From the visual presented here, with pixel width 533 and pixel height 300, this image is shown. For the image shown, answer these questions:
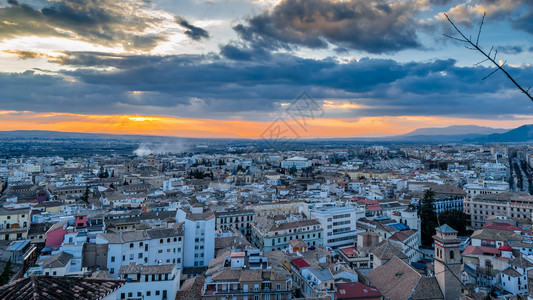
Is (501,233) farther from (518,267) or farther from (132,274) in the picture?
(132,274)

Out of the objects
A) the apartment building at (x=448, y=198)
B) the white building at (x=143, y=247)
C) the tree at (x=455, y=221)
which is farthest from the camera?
the apartment building at (x=448, y=198)

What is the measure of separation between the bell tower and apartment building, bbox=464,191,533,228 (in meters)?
19.5

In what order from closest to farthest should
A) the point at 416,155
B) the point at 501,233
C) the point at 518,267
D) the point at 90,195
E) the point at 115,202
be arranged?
1. the point at 518,267
2. the point at 501,233
3. the point at 115,202
4. the point at 90,195
5. the point at 416,155

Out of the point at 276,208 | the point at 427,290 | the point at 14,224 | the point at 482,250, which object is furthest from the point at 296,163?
the point at 427,290

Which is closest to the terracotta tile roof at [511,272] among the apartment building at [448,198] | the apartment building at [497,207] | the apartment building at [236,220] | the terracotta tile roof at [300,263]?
the terracotta tile roof at [300,263]

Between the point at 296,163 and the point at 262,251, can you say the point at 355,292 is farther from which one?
the point at 296,163

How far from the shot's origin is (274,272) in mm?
13953

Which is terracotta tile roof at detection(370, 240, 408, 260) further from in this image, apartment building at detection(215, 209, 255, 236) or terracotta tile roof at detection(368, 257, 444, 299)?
apartment building at detection(215, 209, 255, 236)

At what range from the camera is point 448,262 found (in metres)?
13.8

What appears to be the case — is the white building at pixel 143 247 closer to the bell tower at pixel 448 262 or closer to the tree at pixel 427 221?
the bell tower at pixel 448 262

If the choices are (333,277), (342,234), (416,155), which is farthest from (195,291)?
(416,155)

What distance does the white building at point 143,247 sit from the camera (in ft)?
54.8

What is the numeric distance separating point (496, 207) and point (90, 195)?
38542mm

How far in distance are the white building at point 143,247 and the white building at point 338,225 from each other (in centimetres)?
970
